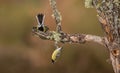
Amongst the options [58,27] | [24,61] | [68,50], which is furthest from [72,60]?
[58,27]

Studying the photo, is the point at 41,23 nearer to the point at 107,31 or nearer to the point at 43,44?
the point at 107,31

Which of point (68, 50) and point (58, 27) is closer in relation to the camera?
point (58, 27)

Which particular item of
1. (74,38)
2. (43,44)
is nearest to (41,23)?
(74,38)

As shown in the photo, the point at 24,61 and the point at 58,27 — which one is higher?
the point at 58,27

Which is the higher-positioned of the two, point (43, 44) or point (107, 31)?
point (107, 31)

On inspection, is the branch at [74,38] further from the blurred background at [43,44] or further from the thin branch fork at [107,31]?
the blurred background at [43,44]

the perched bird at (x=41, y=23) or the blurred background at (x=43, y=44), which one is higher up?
the perched bird at (x=41, y=23)

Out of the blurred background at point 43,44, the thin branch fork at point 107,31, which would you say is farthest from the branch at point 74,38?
the blurred background at point 43,44

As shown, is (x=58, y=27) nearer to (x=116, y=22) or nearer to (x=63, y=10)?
(x=116, y=22)
